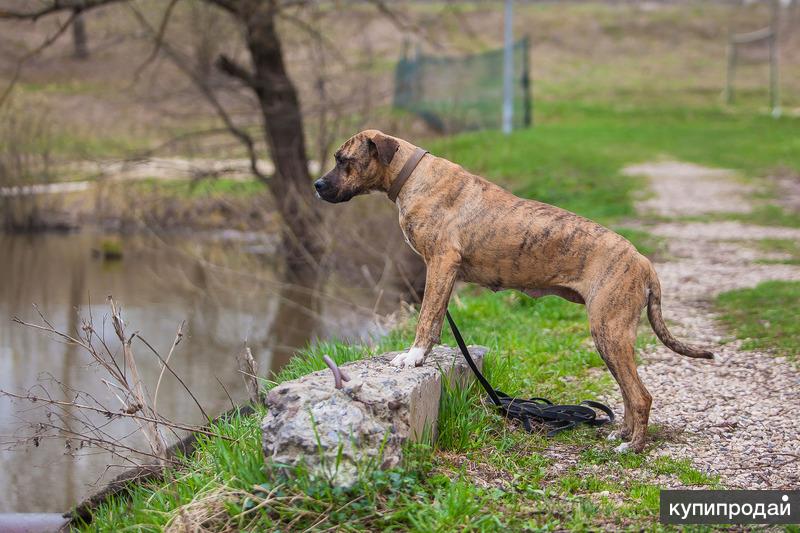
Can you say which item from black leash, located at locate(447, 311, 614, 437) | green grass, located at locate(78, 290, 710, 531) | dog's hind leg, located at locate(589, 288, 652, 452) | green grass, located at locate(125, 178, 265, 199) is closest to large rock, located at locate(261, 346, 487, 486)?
green grass, located at locate(78, 290, 710, 531)

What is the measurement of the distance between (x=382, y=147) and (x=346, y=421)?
1767 millimetres

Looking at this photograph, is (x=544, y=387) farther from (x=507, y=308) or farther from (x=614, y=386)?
(x=507, y=308)

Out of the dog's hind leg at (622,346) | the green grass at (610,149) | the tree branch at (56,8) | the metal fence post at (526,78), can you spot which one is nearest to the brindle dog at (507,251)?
the dog's hind leg at (622,346)

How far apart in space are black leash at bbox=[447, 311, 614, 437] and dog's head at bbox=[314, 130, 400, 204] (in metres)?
1.15

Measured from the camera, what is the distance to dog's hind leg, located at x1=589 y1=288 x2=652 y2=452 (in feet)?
18.1

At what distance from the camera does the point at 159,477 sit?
6.24m

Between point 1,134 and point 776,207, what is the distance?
49.2 feet

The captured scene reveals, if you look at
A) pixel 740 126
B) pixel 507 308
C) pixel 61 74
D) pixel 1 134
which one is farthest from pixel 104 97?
pixel 507 308

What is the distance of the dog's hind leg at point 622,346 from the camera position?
551cm

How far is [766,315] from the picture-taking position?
9.18 m

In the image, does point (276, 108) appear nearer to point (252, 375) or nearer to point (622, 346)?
point (252, 375)

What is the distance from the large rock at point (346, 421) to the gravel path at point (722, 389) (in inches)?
65.5


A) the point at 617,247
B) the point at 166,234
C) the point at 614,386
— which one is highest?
the point at 617,247

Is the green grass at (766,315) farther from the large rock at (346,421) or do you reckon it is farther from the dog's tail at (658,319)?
the large rock at (346,421)
